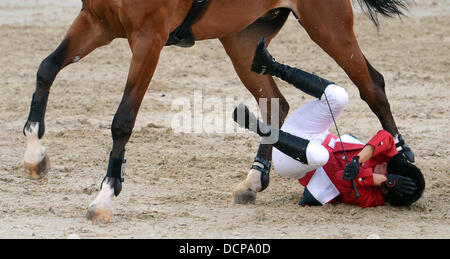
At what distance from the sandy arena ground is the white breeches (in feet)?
0.93

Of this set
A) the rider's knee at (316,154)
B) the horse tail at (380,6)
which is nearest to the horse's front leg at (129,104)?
the rider's knee at (316,154)

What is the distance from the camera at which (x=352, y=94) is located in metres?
8.80

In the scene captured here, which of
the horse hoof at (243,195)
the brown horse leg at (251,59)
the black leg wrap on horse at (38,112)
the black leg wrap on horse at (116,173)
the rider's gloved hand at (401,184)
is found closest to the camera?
the black leg wrap on horse at (116,173)

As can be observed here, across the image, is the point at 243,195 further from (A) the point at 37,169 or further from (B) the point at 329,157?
(A) the point at 37,169

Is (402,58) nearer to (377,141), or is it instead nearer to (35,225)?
(377,141)

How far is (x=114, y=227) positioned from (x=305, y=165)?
1.26m

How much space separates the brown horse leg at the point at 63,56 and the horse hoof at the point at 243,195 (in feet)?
4.36

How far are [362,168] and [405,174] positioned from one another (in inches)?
11.0

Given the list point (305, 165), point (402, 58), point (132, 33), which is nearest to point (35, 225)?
point (132, 33)

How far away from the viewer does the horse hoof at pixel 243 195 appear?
Answer: 560 centimetres

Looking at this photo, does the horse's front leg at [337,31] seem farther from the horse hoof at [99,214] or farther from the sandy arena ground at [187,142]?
the horse hoof at [99,214]

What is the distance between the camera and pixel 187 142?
722cm

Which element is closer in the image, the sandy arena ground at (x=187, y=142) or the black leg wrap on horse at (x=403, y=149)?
the sandy arena ground at (x=187, y=142)

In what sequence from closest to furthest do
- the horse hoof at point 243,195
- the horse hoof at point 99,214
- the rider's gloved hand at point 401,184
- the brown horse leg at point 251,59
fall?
the horse hoof at point 99,214 < the rider's gloved hand at point 401,184 < the horse hoof at point 243,195 < the brown horse leg at point 251,59
